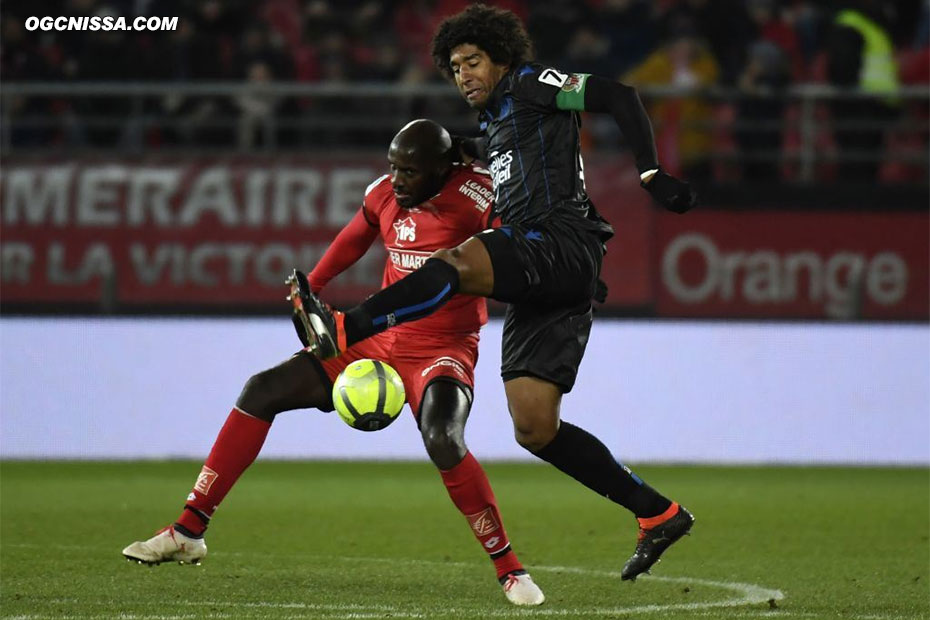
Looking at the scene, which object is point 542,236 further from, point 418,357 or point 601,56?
point 601,56

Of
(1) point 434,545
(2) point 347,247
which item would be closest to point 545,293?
(2) point 347,247

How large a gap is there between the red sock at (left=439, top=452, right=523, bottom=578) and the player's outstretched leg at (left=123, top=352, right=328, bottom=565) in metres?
0.69

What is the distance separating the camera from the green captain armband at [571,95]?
5801mm

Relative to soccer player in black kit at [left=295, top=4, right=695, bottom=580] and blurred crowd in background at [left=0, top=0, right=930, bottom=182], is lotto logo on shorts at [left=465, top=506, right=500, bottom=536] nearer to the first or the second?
soccer player in black kit at [left=295, top=4, right=695, bottom=580]

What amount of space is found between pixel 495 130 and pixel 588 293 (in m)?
0.72

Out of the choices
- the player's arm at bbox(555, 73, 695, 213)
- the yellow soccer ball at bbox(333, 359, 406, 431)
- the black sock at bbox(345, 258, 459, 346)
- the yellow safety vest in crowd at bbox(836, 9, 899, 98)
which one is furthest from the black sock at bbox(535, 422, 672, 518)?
the yellow safety vest in crowd at bbox(836, 9, 899, 98)

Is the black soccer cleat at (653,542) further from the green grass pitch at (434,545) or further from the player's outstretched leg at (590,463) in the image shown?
the green grass pitch at (434,545)

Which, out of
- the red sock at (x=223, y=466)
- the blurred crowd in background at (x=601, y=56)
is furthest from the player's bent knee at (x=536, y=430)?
the blurred crowd in background at (x=601, y=56)

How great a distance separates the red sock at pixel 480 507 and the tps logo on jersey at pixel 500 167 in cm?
105

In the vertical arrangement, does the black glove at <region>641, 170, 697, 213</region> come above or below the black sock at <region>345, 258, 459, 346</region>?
above

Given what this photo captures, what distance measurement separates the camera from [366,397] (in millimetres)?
5938

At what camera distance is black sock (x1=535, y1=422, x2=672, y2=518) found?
6.04m

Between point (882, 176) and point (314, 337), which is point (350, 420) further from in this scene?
point (882, 176)

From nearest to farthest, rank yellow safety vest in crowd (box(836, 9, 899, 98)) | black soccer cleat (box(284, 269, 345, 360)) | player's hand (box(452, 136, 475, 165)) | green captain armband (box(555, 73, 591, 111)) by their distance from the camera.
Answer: black soccer cleat (box(284, 269, 345, 360)) < green captain armband (box(555, 73, 591, 111)) < player's hand (box(452, 136, 475, 165)) < yellow safety vest in crowd (box(836, 9, 899, 98))
